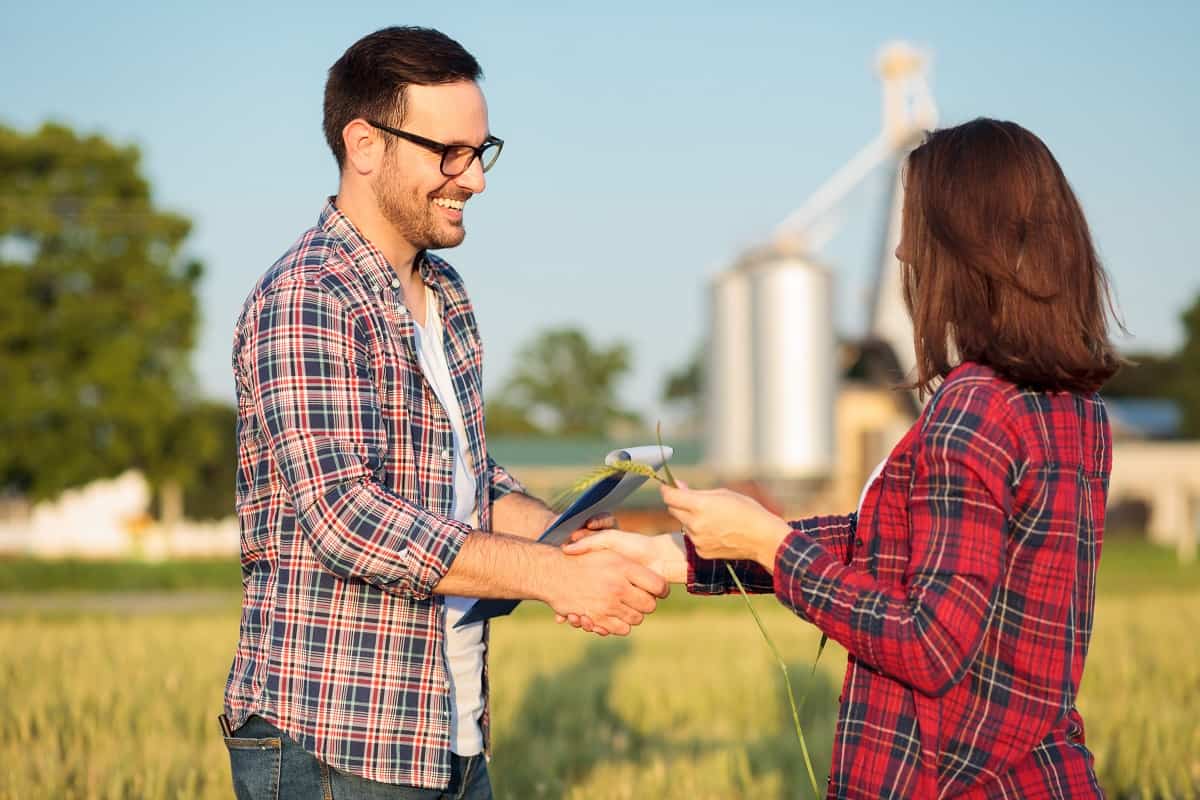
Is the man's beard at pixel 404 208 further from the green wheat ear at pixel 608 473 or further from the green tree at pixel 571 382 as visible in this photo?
the green tree at pixel 571 382

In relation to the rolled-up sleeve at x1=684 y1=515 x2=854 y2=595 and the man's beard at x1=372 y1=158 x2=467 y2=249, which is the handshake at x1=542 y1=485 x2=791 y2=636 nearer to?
the rolled-up sleeve at x1=684 y1=515 x2=854 y2=595

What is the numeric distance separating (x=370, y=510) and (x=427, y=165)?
86 centimetres

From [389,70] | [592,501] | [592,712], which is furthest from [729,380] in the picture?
[592,501]

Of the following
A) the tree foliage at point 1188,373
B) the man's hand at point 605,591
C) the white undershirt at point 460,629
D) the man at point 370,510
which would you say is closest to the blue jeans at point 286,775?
the man at point 370,510

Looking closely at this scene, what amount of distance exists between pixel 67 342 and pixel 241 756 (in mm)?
30311

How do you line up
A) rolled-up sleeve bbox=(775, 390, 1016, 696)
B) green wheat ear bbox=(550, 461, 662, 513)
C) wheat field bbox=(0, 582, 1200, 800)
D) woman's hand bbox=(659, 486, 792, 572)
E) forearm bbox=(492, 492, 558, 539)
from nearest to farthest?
rolled-up sleeve bbox=(775, 390, 1016, 696), woman's hand bbox=(659, 486, 792, 572), green wheat ear bbox=(550, 461, 662, 513), forearm bbox=(492, 492, 558, 539), wheat field bbox=(0, 582, 1200, 800)

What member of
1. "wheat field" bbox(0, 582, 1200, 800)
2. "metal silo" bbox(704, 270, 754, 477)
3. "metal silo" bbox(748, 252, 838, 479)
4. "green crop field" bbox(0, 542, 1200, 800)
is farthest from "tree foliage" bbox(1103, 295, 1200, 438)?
"wheat field" bbox(0, 582, 1200, 800)

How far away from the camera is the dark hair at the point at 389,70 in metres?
2.97

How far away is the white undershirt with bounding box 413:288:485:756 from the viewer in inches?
114

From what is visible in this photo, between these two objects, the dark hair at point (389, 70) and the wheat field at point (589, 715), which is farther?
the wheat field at point (589, 715)

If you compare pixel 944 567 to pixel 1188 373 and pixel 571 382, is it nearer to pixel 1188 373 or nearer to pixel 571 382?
pixel 1188 373

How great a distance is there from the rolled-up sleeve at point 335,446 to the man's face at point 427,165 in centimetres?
40

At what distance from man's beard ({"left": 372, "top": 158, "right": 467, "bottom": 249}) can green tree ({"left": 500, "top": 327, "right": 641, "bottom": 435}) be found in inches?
3143

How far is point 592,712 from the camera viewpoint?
23.5 feet
